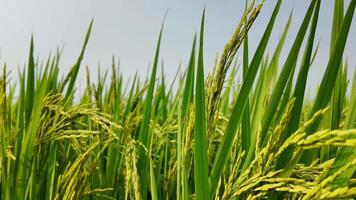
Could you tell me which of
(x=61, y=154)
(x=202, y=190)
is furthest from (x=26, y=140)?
(x=202, y=190)

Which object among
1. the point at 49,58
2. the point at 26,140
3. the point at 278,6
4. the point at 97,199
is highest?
the point at 49,58

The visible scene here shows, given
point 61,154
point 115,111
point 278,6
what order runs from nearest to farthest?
point 278,6
point 61,154
point 115,111

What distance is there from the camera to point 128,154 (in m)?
0.95

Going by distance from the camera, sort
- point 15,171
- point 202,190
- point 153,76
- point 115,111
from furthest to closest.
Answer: point 115,111
point 153,76
point 15,171
point 202,190

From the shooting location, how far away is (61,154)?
164cm

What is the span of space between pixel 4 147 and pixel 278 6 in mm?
993

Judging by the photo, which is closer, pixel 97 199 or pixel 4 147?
pixel 4 147

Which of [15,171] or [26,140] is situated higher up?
[26,140]

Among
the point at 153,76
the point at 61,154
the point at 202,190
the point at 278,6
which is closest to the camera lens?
the point at 202,190

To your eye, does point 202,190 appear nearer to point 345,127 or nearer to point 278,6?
point 345,127

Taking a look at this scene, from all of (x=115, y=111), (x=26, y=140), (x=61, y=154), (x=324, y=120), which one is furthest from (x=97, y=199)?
(x=324, y=120)

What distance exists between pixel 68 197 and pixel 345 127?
62 centimetres

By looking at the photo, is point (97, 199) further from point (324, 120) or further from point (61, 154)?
point (324, 120)

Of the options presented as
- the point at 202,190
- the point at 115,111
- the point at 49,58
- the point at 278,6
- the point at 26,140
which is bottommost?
the point at 202,190
